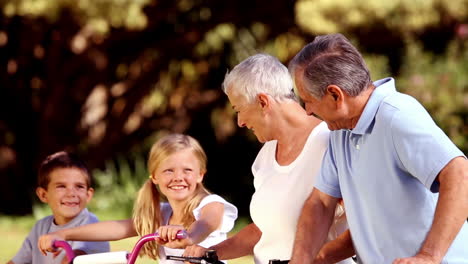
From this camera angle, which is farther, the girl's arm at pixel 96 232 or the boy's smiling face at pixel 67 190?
the boy's smiling face at pixel 67 190

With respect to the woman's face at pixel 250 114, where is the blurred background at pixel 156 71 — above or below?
above

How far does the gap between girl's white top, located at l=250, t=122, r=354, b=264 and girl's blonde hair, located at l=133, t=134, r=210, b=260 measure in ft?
1.98

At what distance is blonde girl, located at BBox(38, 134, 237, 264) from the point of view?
148 inches

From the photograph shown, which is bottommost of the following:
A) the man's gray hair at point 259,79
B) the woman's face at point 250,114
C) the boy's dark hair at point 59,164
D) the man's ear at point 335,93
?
the man's ear at point 335,93

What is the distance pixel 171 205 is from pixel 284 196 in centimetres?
92

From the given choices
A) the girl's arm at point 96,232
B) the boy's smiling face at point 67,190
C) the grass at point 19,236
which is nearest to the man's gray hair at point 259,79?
the girl's arm at point 96,232

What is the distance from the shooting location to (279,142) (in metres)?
3.26

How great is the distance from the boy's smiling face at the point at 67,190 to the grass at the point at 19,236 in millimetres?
3044

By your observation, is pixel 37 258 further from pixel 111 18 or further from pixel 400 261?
pixel 111 18

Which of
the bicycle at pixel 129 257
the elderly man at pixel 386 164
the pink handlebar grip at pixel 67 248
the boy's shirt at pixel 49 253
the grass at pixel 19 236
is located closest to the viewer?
the elderly man at pixel 386 164

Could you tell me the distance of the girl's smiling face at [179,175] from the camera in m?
3.83

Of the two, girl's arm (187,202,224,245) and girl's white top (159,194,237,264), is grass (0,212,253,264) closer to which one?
girl's white top (159,194,237,264)

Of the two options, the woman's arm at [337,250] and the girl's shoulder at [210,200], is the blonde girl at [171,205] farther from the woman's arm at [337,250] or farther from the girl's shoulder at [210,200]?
the woman's arm at [337,250]

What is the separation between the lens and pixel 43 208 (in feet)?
34.3
